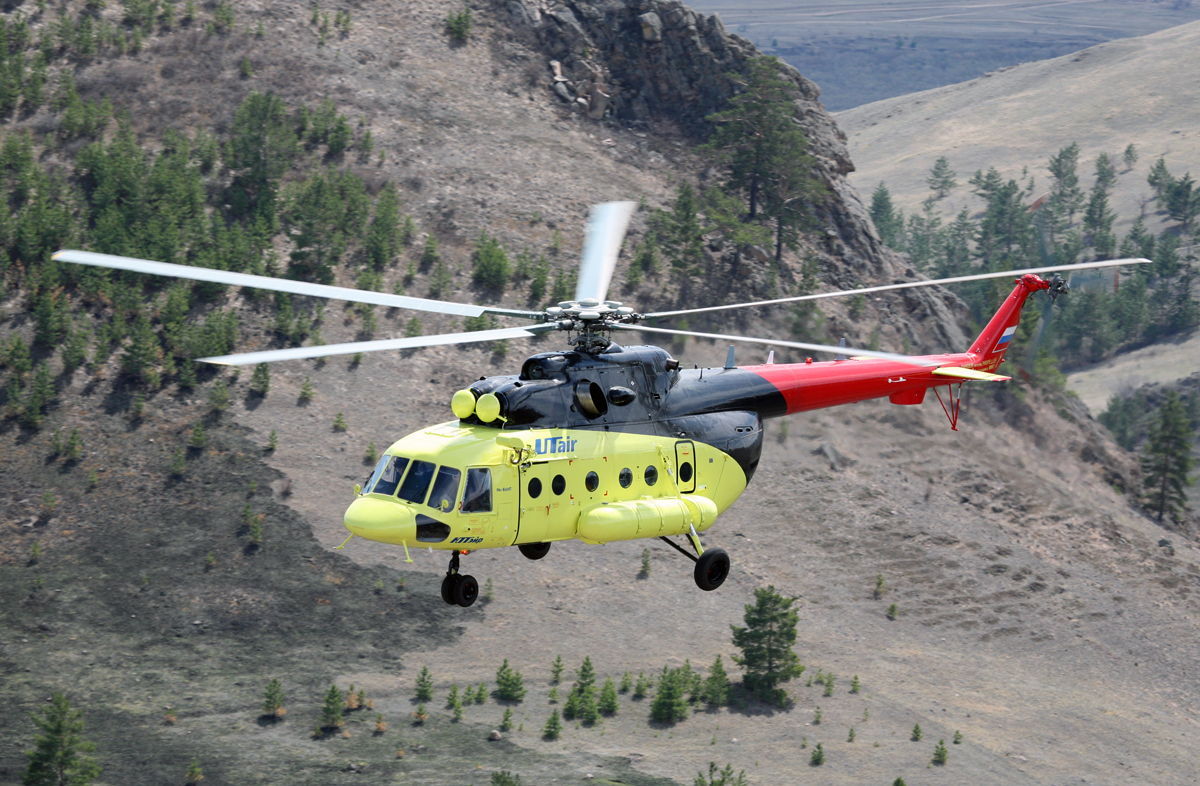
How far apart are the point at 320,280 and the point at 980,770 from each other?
94.4 feet

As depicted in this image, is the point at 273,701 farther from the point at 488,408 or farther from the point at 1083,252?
the point at 1083,252

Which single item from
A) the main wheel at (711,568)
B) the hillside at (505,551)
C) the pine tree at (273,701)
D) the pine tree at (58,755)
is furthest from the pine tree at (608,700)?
the main wheel at (711,568)

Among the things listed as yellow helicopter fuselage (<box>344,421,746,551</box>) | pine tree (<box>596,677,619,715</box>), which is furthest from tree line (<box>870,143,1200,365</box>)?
yellow helicopter fuselage (<box>344,421,746,551</box>)

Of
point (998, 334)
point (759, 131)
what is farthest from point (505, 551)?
point (759, 131)

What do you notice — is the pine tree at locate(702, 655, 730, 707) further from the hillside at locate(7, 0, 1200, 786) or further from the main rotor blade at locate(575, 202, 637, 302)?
the main rotor blade at locate(575, 202, 637, 302)

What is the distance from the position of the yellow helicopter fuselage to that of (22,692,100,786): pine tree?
13.4 metres

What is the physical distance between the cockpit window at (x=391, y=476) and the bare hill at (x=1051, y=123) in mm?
121001

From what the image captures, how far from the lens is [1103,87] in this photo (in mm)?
166125

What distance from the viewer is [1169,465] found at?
182ft

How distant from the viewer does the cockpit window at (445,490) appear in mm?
17719

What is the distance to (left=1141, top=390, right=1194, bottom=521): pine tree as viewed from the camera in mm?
55344

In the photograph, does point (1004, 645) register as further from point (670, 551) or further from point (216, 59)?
point (216, 59)

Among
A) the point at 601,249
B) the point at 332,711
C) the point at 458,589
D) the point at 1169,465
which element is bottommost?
the point at 332,711

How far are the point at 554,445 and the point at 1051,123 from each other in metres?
159
